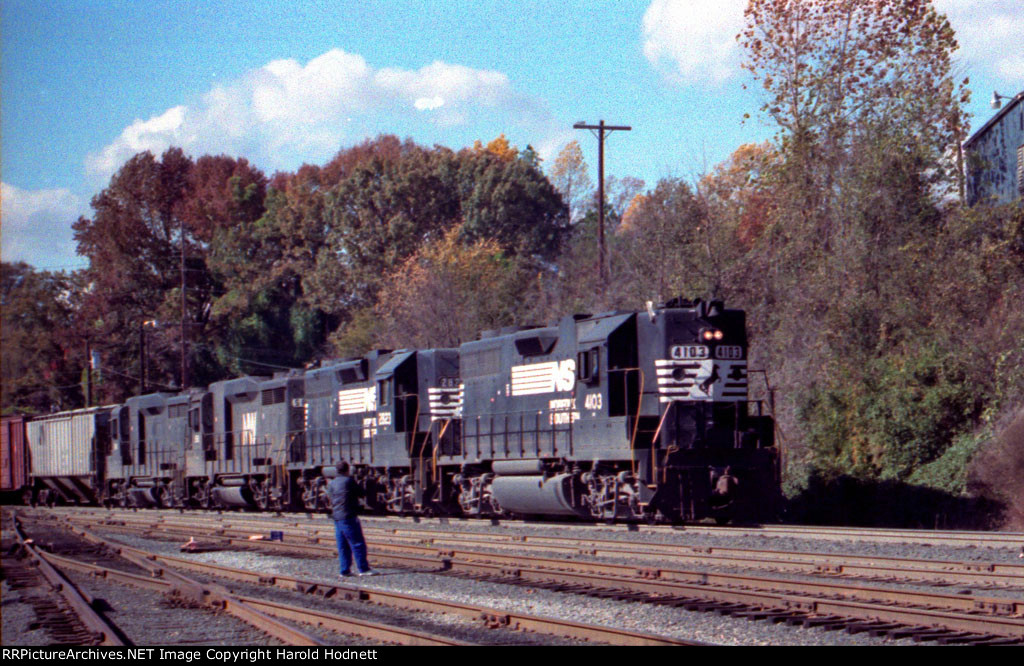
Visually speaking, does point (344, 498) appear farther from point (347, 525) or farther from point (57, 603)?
point (57, 603)

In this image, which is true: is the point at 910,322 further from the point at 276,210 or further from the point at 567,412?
the point at 276,210

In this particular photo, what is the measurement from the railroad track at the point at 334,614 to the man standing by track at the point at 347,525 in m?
0.81

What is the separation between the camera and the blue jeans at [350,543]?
12.5 m

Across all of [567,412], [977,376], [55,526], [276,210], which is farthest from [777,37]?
[276,210]

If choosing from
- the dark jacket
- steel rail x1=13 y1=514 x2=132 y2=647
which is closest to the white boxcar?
steel rail x1=13 y1=514 x2=132 y2=647

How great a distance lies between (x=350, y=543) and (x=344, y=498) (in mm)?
610

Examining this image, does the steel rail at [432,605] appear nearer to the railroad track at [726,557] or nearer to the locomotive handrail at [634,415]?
the railroad track at [726,557]

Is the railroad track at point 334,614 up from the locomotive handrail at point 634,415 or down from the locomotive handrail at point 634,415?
down

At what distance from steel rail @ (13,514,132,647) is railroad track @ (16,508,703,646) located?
0.66 metres

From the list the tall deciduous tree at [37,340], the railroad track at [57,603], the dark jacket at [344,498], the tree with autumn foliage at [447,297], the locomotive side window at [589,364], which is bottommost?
the railroad track at [57,603]

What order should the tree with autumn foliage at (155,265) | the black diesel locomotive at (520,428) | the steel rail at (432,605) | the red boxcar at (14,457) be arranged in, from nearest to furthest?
the steel rail at (432,605) < the black diesel locomotive at (520,428) < the red boxcar at (14,457) < the tree with autumn foliage at (155,265)

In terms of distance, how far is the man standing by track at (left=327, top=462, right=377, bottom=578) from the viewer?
1254 centimetres

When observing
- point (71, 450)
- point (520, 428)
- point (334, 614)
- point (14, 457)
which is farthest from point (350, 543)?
point (14, 457)

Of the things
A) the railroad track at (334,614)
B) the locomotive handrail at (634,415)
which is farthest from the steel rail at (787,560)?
the railroad track at (334,614)
